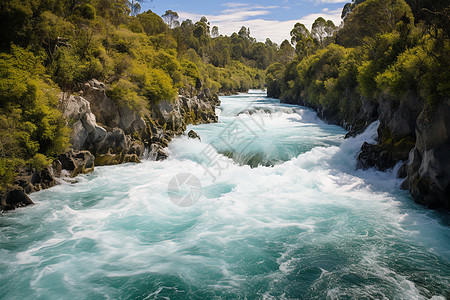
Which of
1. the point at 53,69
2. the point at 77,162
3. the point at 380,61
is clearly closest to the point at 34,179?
the point at 77,162

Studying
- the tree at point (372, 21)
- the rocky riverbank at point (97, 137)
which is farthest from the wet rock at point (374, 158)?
the rocky riverbank at point (97, 137)

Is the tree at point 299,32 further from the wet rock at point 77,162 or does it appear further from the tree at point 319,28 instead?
the wet rock at point 77,162

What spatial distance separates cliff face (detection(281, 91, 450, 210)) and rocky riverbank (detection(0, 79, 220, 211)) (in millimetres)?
12748

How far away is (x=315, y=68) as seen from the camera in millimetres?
40344

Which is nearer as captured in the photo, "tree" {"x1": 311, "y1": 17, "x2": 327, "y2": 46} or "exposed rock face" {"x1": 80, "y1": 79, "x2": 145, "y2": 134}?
"exposed rock face" {"x1": 80, "y1": 79, "x2": 145, "y2": 134}

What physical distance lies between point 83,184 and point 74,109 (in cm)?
361

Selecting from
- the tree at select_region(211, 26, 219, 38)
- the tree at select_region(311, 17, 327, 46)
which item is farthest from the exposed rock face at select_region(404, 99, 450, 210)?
the tree at select_region(211, 26, 219, 38)

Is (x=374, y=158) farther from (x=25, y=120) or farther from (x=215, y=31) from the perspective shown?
(x=215, y=31)

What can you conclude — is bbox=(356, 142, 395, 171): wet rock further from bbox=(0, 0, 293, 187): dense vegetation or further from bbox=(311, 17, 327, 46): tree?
bbox=(311, 17, 327, 46): tree

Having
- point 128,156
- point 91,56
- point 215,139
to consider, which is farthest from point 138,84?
point 215,139

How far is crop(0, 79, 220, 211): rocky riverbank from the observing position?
473 inches

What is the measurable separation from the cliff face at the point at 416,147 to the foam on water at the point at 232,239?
67 cm

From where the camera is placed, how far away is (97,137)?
15391mm

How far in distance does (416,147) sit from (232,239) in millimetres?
8876
